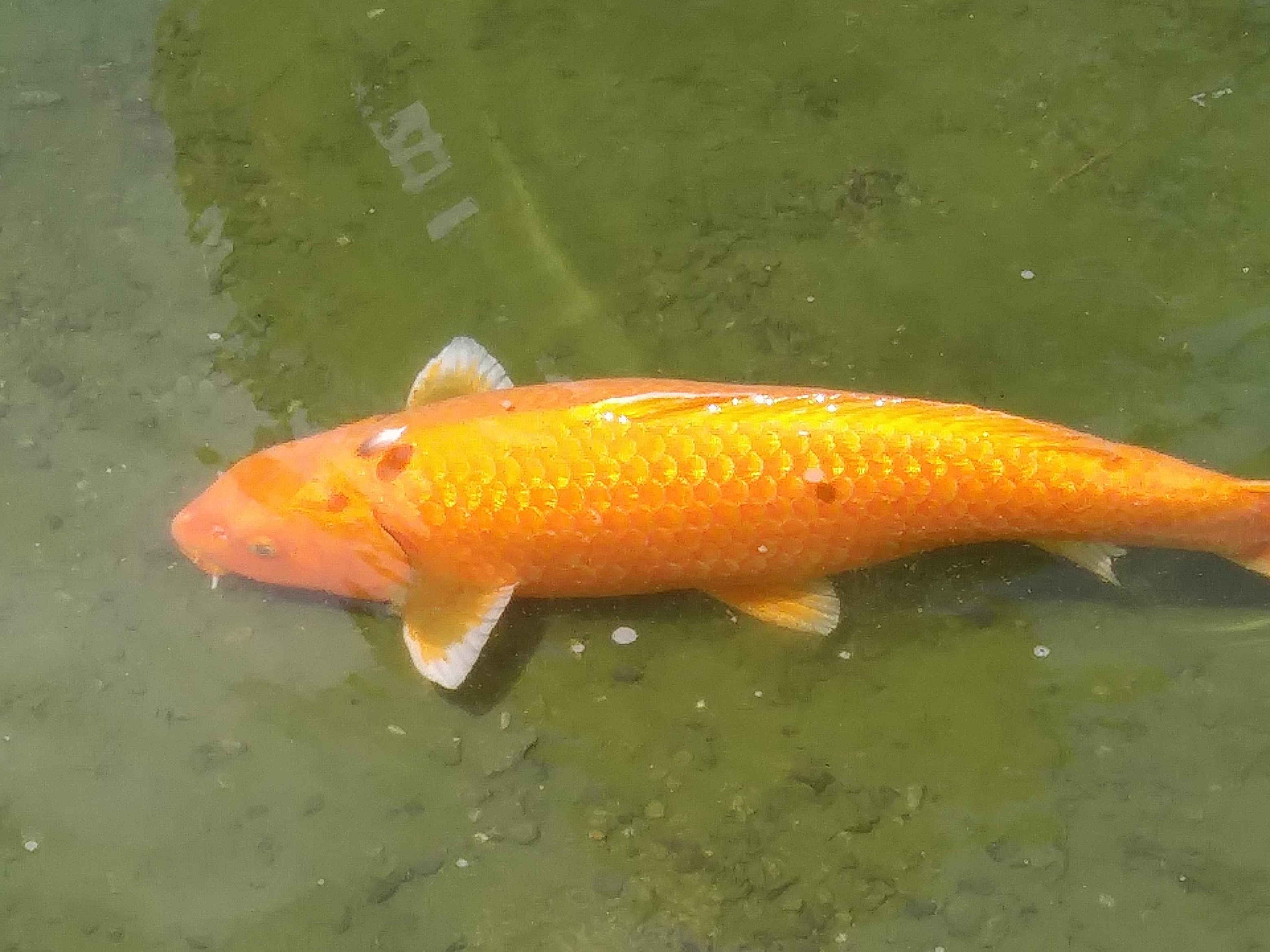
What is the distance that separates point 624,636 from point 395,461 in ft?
3.33

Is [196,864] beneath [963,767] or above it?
above

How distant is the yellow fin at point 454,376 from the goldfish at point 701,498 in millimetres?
241

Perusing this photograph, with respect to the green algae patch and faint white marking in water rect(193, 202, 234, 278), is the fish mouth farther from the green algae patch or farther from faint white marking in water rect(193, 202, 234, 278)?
faint white marking in water rect(193, 202, 234, 278)

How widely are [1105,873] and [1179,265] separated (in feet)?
7.75

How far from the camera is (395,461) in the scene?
3498 mm

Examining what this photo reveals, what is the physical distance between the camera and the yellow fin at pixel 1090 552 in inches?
143

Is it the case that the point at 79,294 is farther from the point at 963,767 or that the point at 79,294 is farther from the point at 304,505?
the point at 963,767

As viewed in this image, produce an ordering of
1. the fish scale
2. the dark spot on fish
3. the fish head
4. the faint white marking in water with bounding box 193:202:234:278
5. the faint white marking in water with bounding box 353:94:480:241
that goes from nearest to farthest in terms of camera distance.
Answer: the fish scale, the dark spot on fish, the fish head, the faint white marking in water with bounding box 193:202:234:278, the faint white marking in water with bounding box 353:94:480:241

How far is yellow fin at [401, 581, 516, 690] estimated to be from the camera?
11.9 feet

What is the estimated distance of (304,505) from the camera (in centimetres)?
363

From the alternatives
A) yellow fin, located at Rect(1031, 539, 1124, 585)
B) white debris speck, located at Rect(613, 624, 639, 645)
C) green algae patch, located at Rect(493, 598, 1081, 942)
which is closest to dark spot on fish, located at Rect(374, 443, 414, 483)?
green algae patch, located at Rect(493, 598, 1081, 942)

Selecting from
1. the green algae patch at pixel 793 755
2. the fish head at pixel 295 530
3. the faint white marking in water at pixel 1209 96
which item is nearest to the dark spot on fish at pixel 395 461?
the fish head at pixel 295 530

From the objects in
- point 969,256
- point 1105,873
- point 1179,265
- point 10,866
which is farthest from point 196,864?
point 1179,265

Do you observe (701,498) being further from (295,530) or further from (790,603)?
(295,530)
